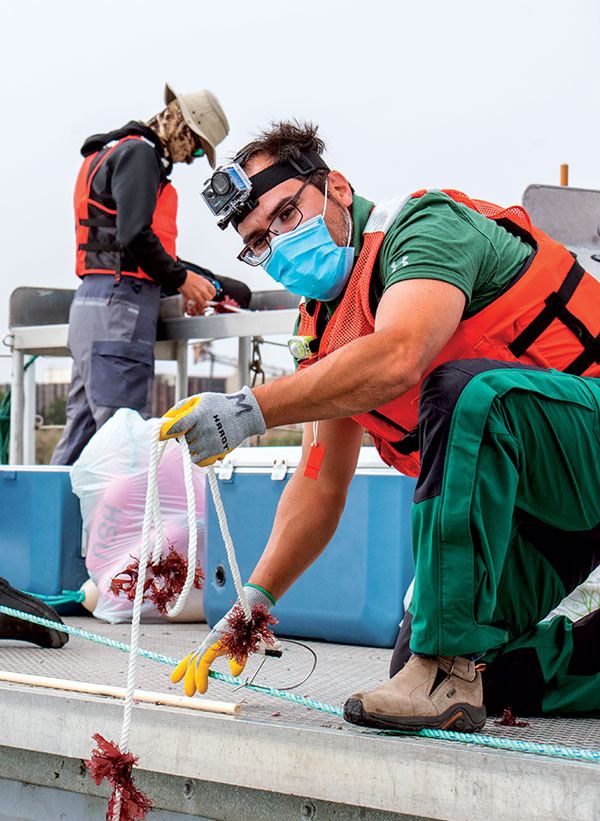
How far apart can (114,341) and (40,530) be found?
2.64 feet

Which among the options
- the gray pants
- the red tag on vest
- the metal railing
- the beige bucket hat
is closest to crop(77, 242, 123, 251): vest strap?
the gray pants

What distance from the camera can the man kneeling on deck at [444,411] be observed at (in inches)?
55.7

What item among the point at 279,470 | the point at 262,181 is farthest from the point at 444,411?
the point at 279,470

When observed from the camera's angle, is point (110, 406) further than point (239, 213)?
Yes

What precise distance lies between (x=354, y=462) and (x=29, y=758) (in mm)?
831

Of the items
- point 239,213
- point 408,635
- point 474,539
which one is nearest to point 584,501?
point 474,539

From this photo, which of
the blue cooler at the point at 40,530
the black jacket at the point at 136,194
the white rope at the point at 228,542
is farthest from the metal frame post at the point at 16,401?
the white rope at the point at 228,542

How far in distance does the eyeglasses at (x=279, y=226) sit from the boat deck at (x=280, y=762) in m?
0.84

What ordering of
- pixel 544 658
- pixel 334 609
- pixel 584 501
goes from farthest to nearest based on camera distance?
pixel 334 609, pixel 544 658, pixel 584 501

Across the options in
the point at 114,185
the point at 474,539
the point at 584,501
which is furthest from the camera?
the point at 114,185

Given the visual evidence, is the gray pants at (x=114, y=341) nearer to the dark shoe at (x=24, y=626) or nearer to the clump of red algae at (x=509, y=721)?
the dark shoe at (x=24, y=626)

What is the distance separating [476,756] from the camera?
1.21 meters

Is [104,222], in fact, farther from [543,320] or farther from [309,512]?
[543,320]

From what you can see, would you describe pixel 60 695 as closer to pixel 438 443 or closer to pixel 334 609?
pixel 438 443
